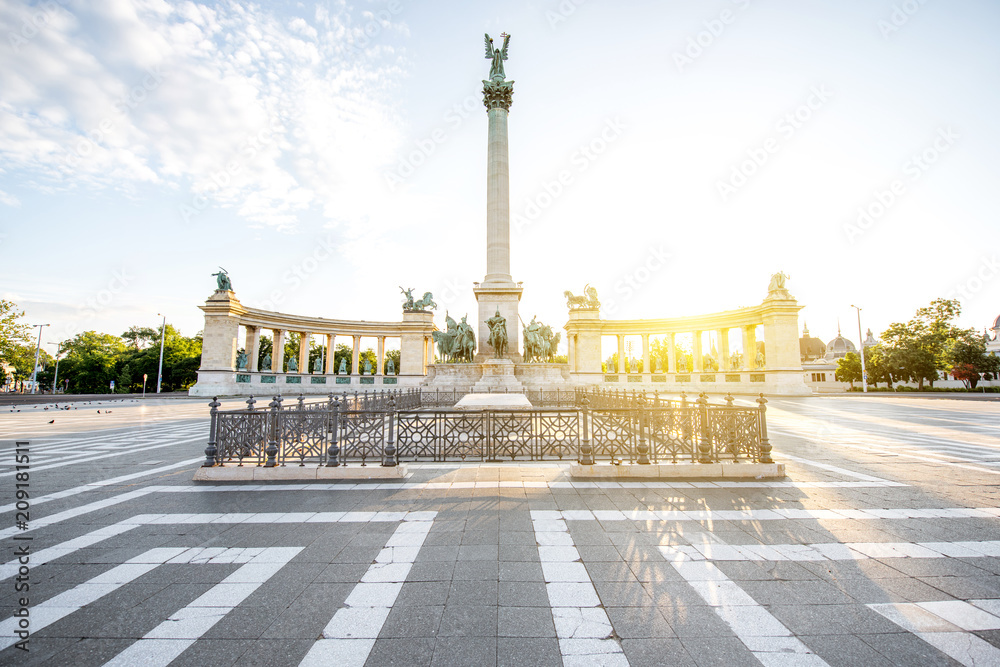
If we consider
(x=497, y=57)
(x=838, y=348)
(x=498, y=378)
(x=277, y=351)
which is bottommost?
(x=498, y=378)

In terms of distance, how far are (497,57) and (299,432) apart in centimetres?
3720

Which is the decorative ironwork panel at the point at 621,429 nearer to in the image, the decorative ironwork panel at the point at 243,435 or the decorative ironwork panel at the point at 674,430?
the decorative ironwork panel at the point at 674,430

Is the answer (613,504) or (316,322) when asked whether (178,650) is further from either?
(316,322)

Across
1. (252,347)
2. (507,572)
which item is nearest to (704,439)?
(507,572)

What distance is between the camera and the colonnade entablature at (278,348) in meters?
48.0

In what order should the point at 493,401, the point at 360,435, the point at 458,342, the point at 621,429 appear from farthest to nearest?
the point at 458,342 → the point at 493,401 → the point at 621,429 → the point at 360,435

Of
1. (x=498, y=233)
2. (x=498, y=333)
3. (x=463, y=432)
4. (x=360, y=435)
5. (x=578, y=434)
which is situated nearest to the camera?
(x=578, y=434)

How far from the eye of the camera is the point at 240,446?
9117 millimetres

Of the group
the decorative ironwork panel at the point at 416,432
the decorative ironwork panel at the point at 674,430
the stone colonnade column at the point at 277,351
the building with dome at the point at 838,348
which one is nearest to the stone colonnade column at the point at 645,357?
the stone colonnade column at the point at 277,351

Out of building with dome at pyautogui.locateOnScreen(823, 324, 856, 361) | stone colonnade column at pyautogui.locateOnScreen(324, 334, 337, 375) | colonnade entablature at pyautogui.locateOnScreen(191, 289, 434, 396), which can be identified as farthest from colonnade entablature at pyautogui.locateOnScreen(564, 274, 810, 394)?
building with dome at pyautogui.locateOnScreen(823, 324, 856, 361)

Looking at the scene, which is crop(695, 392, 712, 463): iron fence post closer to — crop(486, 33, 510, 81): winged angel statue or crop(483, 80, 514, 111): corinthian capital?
crop(483, 80, 514, 111): corinthian capital

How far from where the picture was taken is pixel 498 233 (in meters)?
32.5

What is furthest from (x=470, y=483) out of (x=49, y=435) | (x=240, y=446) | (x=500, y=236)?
(x=500, y=236)

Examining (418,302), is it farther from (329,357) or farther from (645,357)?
(645,357)
